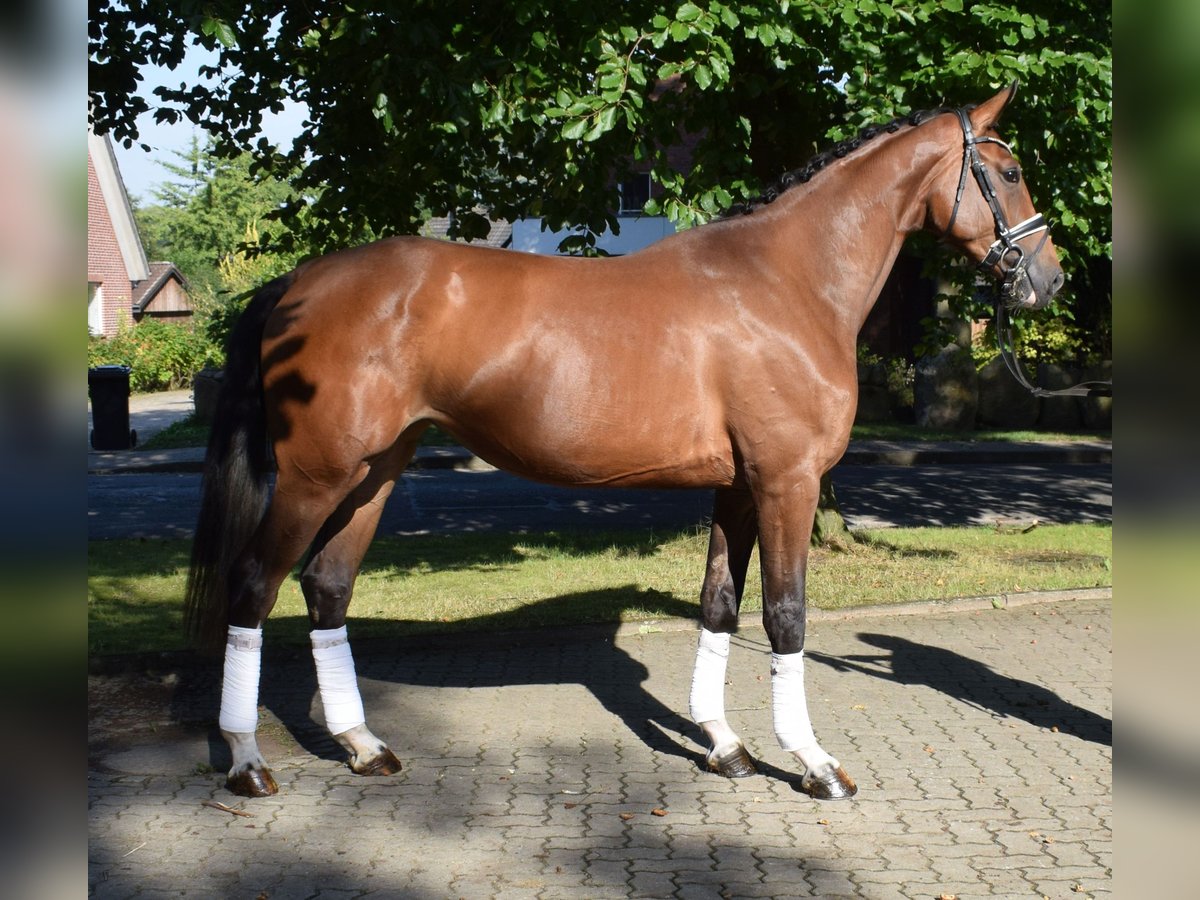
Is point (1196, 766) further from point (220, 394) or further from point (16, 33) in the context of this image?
point (220, 394)

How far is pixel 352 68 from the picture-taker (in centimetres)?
782

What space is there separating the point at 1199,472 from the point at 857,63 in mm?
7433

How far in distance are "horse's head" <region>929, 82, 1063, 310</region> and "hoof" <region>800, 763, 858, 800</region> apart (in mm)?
2110

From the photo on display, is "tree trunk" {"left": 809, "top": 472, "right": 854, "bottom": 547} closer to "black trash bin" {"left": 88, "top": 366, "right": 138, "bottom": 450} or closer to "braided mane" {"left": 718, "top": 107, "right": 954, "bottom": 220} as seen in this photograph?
"braided mane" {"left": 718, "top": 107, "right": 954, "bottom": 220}

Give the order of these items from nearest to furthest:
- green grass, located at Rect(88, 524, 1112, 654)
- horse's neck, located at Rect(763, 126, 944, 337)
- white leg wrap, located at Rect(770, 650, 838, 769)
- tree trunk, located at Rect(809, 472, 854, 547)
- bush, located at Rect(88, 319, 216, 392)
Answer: white leg wrap, located at Rect(770, 650, 838, 769)
horse's neck, located at Rect(763, 126, 944, 337)
green grass, located at Rect(88, 524, 1112, 654)
tree trunk, located at Rect(809, 472, 854, 547)
bush, located at Rect(88, 319, 216, 392)

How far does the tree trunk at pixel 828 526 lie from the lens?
1054cm

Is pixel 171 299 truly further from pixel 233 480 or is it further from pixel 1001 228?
pixel 1001 228

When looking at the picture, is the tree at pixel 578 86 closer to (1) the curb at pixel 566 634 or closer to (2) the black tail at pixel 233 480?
(2) the black tail at pixel 233 480

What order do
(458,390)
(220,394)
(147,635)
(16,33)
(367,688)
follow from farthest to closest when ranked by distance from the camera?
(147,635)
(367,688)
(220,394)
(458,390)
(16,33)

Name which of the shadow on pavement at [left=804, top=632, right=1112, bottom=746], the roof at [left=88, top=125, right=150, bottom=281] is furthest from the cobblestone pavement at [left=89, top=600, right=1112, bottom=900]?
the roof at [left=88, top=125, right=150, bottom=281]

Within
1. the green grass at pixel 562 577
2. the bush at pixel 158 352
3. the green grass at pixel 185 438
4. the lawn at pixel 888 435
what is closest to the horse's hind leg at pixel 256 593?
the green grass at pixel 562 577

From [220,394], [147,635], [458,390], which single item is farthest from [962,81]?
[147,635]

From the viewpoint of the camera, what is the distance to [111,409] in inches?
797

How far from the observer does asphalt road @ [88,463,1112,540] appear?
13133 millimetres
